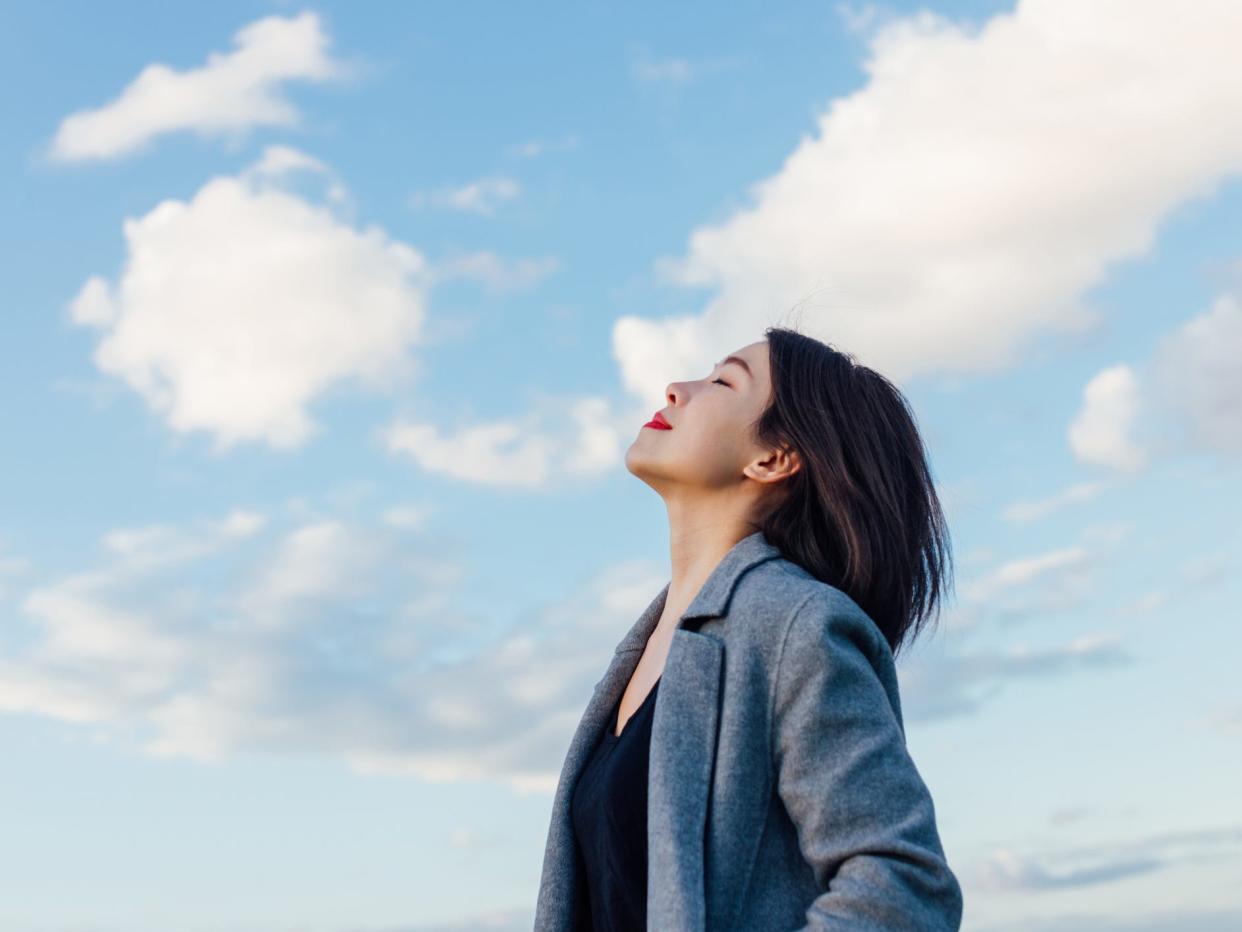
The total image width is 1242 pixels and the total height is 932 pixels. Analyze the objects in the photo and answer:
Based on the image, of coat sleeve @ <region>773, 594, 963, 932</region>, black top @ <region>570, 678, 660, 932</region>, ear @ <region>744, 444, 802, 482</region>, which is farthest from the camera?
ear @ <region>744, 444, 802, 482</region>

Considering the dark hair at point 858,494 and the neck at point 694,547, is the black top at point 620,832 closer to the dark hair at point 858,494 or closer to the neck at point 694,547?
the neck at point 694,547

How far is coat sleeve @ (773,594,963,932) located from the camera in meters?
3.87

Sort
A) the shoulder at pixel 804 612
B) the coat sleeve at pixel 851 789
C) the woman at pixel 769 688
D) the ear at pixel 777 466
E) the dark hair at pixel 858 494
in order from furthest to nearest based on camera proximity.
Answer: the ear at pixel 777 466 → the dark hair at pixel 858 494 → the shoulder at pixel 804 612 → the woman at pixel 769 688 → the coat sleeve at pixel 851 789

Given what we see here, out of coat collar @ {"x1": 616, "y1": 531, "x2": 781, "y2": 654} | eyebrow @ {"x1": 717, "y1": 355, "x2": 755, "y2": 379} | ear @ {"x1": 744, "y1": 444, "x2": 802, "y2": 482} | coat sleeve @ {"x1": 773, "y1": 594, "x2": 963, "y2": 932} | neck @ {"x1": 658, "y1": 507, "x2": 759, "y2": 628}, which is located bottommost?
coat sleeve @ {"x1": 773, "y1": 594, "x2": 963, "y2": 932}

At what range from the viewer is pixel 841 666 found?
4.18m

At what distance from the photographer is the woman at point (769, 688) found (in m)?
3.99

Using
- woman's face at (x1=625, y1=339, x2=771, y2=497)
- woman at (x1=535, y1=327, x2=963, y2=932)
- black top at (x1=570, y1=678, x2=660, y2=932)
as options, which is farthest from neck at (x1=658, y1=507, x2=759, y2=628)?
black top at (x1=570, y1=678, x2=660, y2=932)

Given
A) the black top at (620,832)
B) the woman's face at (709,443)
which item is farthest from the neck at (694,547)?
the black top at (620,832)

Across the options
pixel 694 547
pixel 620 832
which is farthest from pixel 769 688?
pixel 694 547

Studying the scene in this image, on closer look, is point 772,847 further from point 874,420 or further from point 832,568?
point 874,420

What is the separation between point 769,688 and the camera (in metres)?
4.30

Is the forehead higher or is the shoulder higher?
the forehead

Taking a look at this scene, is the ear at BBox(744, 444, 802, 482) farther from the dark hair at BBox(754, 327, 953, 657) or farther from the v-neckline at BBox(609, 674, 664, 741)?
the v-neckline at BBox(609, 674, 664, 741)

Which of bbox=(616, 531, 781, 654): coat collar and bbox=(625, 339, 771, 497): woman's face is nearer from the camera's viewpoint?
bbox=(616, 531, 781, 654): coat collar
